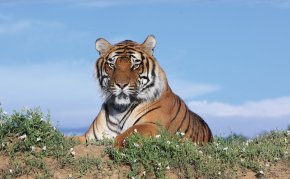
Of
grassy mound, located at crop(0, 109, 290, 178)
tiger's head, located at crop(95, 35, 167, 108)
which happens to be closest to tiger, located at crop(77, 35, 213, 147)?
tiger's head, located at crop(95, 35, 167, 108)

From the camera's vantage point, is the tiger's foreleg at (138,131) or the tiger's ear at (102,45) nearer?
the tiger's foreleg at (138,131)

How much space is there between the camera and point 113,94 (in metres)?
9.03

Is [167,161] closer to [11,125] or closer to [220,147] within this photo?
[220,147]

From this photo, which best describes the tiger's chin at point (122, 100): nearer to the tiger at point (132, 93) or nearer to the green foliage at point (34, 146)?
the tiger at point (132, 93)

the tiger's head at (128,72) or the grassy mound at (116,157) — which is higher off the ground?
the tiger's head at (128,72)

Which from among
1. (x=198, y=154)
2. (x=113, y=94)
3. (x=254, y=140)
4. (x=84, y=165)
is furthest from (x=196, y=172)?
→ (x=254, y=140)

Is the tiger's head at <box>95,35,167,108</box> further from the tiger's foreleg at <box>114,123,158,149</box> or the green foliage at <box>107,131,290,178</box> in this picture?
the green foliage at <box>107,131,290,178</box>

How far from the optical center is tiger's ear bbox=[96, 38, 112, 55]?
939 cm

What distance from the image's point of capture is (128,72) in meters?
8.95

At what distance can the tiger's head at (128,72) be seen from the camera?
29.2 feet

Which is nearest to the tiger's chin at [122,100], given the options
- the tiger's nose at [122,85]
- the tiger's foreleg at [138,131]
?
the tiger's nose at [122,85]

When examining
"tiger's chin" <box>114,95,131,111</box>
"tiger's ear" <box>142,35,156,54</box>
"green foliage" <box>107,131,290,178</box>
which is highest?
"tiger's ear" <box>142,35,156,54</box>

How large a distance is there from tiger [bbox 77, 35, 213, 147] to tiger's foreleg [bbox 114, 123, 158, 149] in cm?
10

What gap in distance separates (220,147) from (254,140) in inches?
105
